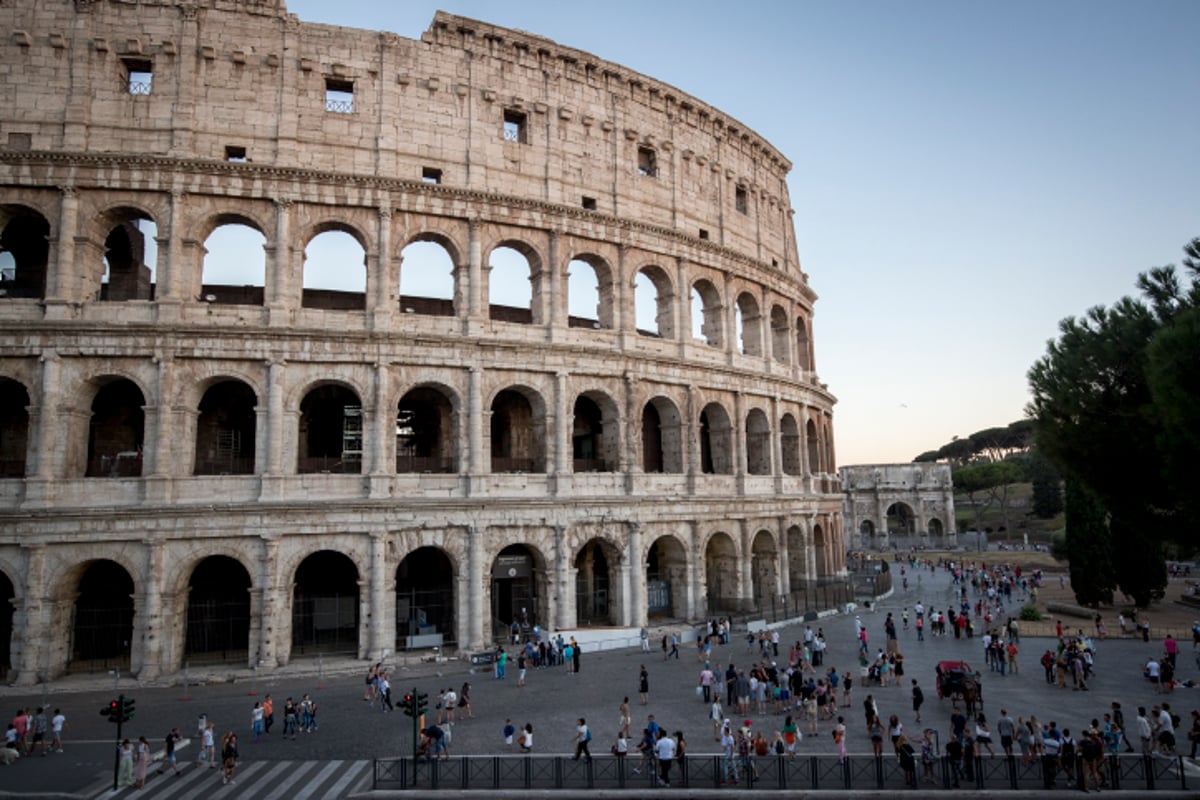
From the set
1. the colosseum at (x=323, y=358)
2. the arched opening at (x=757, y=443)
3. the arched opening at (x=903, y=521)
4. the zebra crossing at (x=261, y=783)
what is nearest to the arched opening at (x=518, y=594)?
the colosseum at (x=323, y=358)

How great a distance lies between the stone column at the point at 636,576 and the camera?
2498cm

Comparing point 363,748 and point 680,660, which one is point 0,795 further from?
point 680,660

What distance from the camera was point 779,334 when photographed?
113 ft

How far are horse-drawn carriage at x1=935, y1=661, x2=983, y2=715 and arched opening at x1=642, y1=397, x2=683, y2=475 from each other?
11950mm

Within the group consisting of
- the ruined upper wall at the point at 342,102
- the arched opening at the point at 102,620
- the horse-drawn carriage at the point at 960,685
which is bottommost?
the horse-drawn carriage at the point at 960,685

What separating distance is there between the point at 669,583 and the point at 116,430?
19.3 m

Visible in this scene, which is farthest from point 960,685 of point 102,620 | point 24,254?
point 24,254

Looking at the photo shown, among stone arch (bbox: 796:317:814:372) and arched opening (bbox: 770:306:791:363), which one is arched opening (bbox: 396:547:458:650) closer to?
arched opening (bbox: 770:306:791:363)

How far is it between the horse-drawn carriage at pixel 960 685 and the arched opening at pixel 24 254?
27.8 m

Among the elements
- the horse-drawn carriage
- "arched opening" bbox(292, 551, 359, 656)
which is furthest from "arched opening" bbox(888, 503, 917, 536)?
"arched opening" bbox(292, 551, 359, 656)

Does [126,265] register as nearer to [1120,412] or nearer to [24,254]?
[24,254]

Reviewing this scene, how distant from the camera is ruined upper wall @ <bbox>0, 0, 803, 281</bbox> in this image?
70.3 ft

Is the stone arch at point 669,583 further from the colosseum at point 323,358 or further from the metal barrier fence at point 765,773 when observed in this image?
the metal barrier fence at point 765,773

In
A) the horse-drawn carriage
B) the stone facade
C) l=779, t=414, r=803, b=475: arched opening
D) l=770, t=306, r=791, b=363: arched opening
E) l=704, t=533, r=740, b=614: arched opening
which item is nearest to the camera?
the horse-drawn carriage
